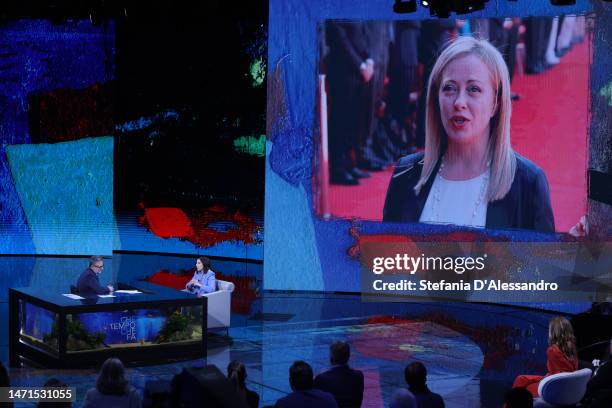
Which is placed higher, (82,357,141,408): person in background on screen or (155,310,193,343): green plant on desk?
(82,357,141,408): person in background on screen

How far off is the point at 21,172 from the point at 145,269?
141 inches

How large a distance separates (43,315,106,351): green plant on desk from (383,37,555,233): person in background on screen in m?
5.64

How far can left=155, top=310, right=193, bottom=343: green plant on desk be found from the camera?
25.7 ft

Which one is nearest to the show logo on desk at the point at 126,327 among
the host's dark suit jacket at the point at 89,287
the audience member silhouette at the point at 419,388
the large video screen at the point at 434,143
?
the host's dark suit jacket at the point at 89,287

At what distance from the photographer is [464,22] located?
38.1 ft

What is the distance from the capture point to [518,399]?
4082mm

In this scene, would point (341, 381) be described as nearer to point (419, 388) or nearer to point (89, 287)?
point (419, 388)

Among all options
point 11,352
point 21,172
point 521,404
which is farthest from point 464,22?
point 21,172

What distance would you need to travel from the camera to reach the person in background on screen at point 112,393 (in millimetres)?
4648

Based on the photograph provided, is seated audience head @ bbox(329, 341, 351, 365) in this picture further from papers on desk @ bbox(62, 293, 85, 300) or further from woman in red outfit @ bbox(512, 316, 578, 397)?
papers on desk @ bbox(62, 293, 85, 300)

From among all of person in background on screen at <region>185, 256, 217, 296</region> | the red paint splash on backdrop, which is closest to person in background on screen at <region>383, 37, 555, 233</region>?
person in background on screen at <region>185, 256, 217, 296</region>

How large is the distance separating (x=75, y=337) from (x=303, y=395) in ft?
11.7

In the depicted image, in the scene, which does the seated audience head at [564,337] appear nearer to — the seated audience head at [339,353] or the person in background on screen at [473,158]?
the seated audience head at [339,353]

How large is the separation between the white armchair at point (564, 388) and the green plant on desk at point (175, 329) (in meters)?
3.78
